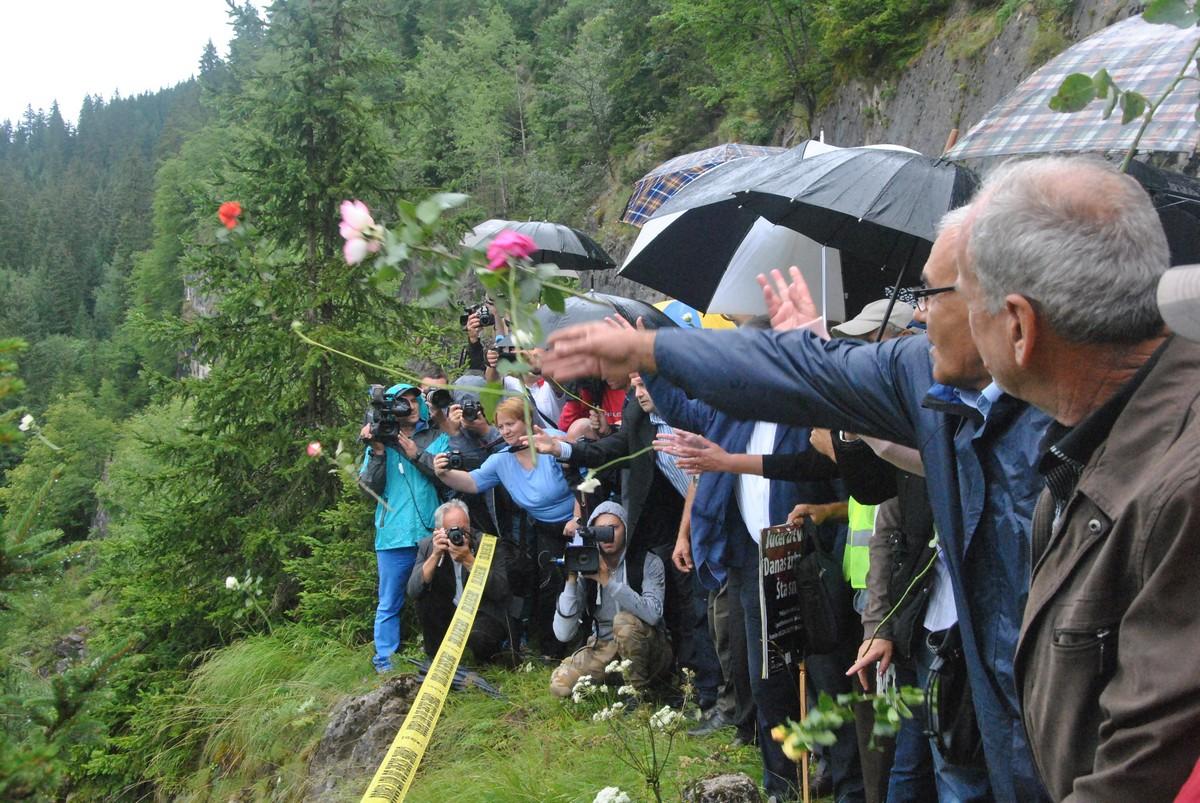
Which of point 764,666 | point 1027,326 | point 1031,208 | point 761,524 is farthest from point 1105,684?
point 761,524

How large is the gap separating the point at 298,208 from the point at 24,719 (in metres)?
5.89

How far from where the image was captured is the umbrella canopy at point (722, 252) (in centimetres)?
418

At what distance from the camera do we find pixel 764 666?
3.23 metres

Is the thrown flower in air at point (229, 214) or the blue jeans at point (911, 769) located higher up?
the thrown flower in air at point (229, 214)

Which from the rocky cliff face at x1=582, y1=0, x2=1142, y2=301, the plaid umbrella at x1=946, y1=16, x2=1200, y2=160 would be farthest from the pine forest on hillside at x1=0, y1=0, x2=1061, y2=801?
the plaid umbrella at x1=946, y1=16, x2=1200, y2=160

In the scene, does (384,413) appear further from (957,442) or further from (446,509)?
(957,442)

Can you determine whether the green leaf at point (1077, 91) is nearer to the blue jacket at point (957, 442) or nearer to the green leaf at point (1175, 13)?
the green leaf at point (1175, 13)

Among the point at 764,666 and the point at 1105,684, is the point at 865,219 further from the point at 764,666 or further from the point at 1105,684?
the point at 1105,684

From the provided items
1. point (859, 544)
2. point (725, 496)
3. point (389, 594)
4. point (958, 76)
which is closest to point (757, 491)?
point (725, 496)

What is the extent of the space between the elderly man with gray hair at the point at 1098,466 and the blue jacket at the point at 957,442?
423 millimetres

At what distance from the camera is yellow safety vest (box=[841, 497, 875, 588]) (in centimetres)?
341

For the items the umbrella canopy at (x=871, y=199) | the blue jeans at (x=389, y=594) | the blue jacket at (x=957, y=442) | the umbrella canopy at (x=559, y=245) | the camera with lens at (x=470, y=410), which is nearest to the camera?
the blue jacket at (x=957, y=442)

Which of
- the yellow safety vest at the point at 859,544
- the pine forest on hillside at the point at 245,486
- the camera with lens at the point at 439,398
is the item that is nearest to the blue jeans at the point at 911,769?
the yellow safety vest at the point at 859,544

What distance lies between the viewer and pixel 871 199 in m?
3.24
